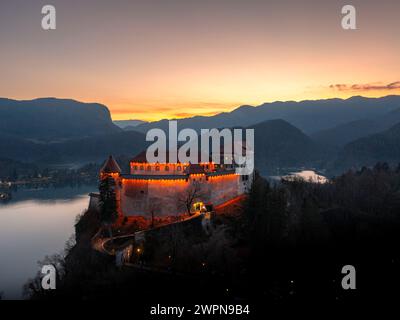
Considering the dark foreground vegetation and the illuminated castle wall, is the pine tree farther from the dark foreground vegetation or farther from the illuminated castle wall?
the dark foreground vegetation

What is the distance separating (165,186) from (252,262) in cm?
1399

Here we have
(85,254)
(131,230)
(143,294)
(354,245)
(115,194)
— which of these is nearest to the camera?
(143,294)

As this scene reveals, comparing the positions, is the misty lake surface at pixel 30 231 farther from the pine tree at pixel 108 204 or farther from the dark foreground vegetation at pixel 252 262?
the pine tree at pixel 108 204

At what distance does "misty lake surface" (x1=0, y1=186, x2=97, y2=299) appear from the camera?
60728mm

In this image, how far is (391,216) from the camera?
74.5 meters

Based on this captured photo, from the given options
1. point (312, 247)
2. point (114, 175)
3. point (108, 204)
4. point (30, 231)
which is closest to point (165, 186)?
point (108, 204)

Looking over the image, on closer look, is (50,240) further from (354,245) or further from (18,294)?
(354,245)

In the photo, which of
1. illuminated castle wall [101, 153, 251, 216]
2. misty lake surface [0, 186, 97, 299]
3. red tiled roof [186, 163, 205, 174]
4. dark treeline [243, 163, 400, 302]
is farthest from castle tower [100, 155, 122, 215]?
dark treeline [243, 163, 400, 302]

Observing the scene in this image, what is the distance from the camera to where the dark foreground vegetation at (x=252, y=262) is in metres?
40.6

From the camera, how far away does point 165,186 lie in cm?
5244

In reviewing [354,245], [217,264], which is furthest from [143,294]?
[354,245]

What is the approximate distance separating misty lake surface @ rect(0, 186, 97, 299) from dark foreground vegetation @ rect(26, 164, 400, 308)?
39.2ft

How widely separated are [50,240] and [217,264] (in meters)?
47.7

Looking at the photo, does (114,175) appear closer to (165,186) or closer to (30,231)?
(165,186)
